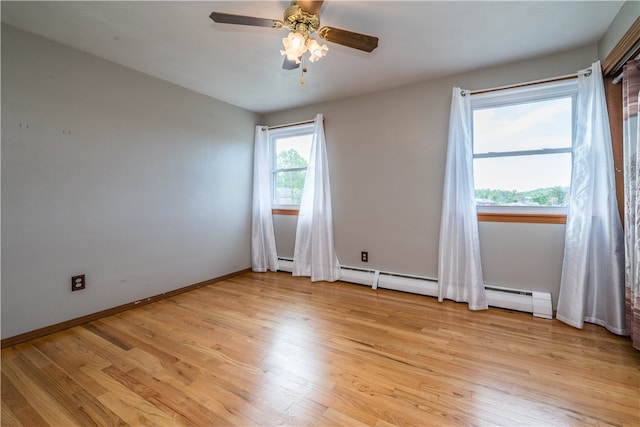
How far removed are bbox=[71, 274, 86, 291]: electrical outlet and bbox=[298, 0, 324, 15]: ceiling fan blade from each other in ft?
8.95

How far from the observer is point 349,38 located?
169cm

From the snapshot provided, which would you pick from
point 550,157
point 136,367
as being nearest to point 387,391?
point 136,367

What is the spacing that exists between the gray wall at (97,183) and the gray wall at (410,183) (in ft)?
5.26

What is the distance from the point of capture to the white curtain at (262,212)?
156 inches

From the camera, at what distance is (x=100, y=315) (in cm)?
247

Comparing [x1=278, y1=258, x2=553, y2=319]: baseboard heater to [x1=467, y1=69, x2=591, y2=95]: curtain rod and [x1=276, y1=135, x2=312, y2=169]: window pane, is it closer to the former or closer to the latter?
[x1=276, y1=135, x2=312, y2=169]: window pane

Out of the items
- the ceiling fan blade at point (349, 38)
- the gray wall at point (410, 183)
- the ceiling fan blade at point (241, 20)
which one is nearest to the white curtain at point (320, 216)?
the gray wall at point (410, 183)

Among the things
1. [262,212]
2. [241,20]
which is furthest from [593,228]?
[262,212]

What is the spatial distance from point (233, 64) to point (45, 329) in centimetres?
272

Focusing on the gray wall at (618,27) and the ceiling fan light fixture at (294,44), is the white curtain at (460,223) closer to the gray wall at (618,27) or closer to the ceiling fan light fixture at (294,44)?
the gray wall at (618,27)

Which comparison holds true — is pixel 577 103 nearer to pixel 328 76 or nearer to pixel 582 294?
pixel 582 294

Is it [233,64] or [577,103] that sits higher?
[233,64]

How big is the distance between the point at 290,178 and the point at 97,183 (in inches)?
88.4

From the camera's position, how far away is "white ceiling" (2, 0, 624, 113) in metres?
1.83
